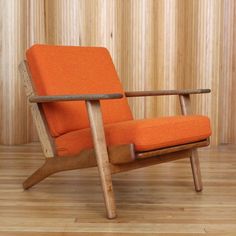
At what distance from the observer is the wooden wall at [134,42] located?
Answer: 13.7ft

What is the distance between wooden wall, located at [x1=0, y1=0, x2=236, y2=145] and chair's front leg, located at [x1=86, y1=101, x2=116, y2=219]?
2.24m

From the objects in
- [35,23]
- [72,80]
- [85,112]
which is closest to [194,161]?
[85,112]

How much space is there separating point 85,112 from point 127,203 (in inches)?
19.8

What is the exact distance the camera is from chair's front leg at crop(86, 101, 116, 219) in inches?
75.8

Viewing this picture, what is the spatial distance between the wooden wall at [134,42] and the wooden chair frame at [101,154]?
176 centimetres

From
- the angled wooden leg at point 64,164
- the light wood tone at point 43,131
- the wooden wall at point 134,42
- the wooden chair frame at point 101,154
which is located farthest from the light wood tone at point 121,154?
the wooden wall at point 134,42

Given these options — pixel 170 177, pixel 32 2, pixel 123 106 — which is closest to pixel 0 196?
pixel 123 106

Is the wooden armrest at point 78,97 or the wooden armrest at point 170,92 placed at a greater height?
the wooden armrest at point 78,97

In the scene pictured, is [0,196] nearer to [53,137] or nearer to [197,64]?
[53,137]

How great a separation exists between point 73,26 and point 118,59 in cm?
51

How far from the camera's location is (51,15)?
4426 millimetres

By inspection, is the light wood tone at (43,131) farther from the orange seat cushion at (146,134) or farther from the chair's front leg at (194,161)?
the chair's front leg at (194,161)

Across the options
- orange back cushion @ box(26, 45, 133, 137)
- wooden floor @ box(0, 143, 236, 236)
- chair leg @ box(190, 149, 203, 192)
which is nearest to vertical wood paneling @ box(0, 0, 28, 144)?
wooden floor @ box(0, 143, 236, 236)

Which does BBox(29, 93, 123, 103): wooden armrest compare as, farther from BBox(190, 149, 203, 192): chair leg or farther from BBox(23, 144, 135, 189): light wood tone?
BBox(190, 149, 203, 192): chair leg
